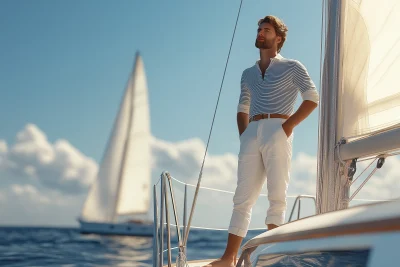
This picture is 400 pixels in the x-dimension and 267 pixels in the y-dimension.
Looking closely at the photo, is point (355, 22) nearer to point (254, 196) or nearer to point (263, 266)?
point (254, 196)

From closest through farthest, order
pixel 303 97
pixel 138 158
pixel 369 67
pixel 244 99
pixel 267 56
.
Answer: pixel 369 67, pixel 303 97, pixel 267 56, pixel 244 99, pixel 138 158

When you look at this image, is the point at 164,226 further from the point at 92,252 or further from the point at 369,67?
the point at 92,252

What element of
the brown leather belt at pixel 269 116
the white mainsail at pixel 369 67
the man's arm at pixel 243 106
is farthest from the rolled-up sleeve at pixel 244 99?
the white mainsail at pixel 369 67

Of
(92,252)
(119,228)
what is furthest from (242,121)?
(119,228)

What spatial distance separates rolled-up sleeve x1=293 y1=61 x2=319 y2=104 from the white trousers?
0.19 meters

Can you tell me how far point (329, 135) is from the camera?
2412mm

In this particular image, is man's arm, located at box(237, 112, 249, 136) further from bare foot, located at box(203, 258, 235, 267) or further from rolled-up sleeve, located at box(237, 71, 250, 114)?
bare foot, located at box(203, 258, 235, 267)

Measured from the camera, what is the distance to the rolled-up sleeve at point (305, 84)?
2.75 metres

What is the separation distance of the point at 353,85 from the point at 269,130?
47cm

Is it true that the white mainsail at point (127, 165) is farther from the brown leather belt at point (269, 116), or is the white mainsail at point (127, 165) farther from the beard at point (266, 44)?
the brown leather belt at point (269, 116)

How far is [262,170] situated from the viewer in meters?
2.75


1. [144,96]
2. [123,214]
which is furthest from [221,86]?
[123,214]

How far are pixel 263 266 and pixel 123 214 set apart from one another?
1098 inches

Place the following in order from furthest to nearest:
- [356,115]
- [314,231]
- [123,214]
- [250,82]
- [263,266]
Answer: [123,214] → [250,82] → [356,115] → [263,266] → [314,231]
